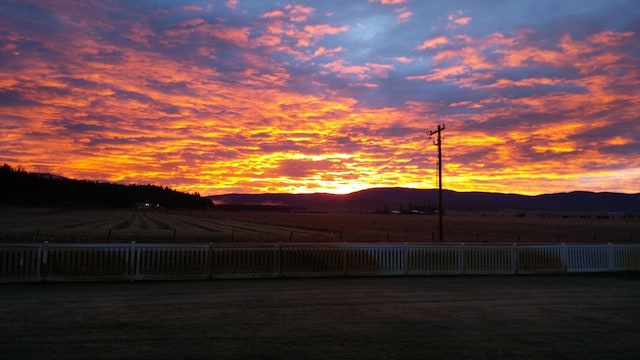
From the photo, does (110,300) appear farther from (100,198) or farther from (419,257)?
(100,198)

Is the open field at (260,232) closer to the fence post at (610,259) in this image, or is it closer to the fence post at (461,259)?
the fence post at (461,259)

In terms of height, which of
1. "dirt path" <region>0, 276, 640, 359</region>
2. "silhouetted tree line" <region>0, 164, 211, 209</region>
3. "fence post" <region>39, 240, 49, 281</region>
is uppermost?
"silhouetted tree line" <region>0, 164, 211, 209</region>

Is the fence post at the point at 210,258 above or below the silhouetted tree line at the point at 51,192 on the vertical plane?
below

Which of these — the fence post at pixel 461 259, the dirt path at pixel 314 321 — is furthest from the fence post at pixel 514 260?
the dirt path at pixel 314 321

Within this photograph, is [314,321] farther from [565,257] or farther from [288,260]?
[565,257]

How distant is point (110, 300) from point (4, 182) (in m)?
161

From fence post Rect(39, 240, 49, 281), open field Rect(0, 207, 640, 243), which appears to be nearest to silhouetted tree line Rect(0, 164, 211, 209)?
open field Rect(0, 207, 640, 243)

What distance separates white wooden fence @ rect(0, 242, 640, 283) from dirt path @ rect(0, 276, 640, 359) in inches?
37.5

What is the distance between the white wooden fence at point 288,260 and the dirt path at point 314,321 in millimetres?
952

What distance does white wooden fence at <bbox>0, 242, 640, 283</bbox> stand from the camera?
45.9ft

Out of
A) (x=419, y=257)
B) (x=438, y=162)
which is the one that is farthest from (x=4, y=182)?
(x=419, y=257)

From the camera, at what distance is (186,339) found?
749 cm

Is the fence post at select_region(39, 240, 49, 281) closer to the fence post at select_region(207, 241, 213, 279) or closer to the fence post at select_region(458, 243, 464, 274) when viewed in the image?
the fence post at select_region(207, 241, 213, 279)

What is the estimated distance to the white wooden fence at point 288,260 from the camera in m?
14.0
